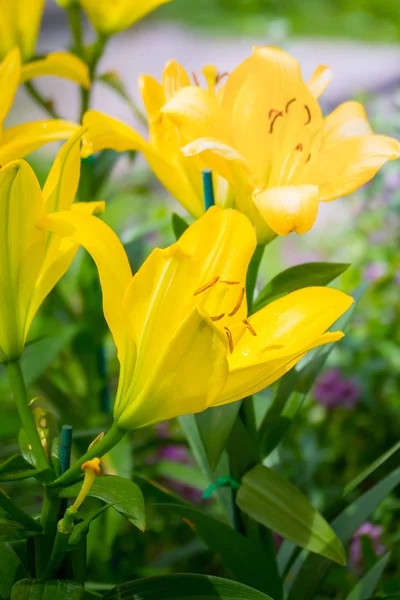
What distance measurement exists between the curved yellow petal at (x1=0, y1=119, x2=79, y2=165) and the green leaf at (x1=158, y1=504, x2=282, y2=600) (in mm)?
249

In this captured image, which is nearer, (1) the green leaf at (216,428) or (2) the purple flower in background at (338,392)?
(1) the green leaf at (216,428)

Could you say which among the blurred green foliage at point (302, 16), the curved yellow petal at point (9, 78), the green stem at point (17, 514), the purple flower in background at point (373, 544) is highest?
the curved yellow petal at point (9, 78)

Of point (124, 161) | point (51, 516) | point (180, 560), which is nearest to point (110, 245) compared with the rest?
point (51, 516)

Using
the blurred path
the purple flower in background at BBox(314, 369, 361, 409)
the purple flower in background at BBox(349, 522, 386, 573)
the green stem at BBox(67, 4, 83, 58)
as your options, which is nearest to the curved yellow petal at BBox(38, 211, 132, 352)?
the green stem at BBox(67, 4, 83, 58)

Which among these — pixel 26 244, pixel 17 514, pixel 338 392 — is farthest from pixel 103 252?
pixel 338 392

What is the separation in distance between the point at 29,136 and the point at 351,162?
207 millimetres

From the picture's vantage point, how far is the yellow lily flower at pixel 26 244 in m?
0.37

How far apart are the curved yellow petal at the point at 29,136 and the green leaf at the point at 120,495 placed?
0.68ft

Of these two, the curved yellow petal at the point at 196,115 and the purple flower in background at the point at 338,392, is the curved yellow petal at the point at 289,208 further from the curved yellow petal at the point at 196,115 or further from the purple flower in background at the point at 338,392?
the purple flower in background at the point at 338,392

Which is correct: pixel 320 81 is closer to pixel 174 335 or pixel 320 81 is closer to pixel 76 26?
pixel 174 335

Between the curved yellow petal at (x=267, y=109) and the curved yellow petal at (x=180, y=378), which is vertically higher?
the curved yellow petal at (x=267, y=109)

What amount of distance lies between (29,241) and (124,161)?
2100 mm

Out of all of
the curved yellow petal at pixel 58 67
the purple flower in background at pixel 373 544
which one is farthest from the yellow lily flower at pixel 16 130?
the purple flower in background at pixel 373 544

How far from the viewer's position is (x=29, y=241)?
1.25 ft
